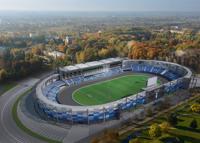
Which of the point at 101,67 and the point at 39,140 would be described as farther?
the point at 101,67

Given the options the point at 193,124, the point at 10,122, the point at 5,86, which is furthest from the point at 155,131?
the point at 5,86

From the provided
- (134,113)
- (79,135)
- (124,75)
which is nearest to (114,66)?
(124,75)

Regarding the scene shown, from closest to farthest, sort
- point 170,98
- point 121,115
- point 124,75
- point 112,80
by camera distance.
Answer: point 121,115 < point 170,98 < point 112,80 < point 124,75

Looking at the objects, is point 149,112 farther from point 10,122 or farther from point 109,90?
point 10,122

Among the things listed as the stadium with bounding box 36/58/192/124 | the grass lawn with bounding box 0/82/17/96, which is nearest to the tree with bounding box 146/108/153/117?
the stadium with bounding box 36/58/192/124

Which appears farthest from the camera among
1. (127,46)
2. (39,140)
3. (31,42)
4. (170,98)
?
(31,42)

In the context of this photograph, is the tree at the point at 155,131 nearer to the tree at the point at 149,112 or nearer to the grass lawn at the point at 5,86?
the tree at the point at 149,112

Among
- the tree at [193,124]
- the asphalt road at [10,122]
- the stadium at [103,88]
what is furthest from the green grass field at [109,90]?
the tree at [193,124]

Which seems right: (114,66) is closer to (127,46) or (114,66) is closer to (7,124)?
(127,46)
